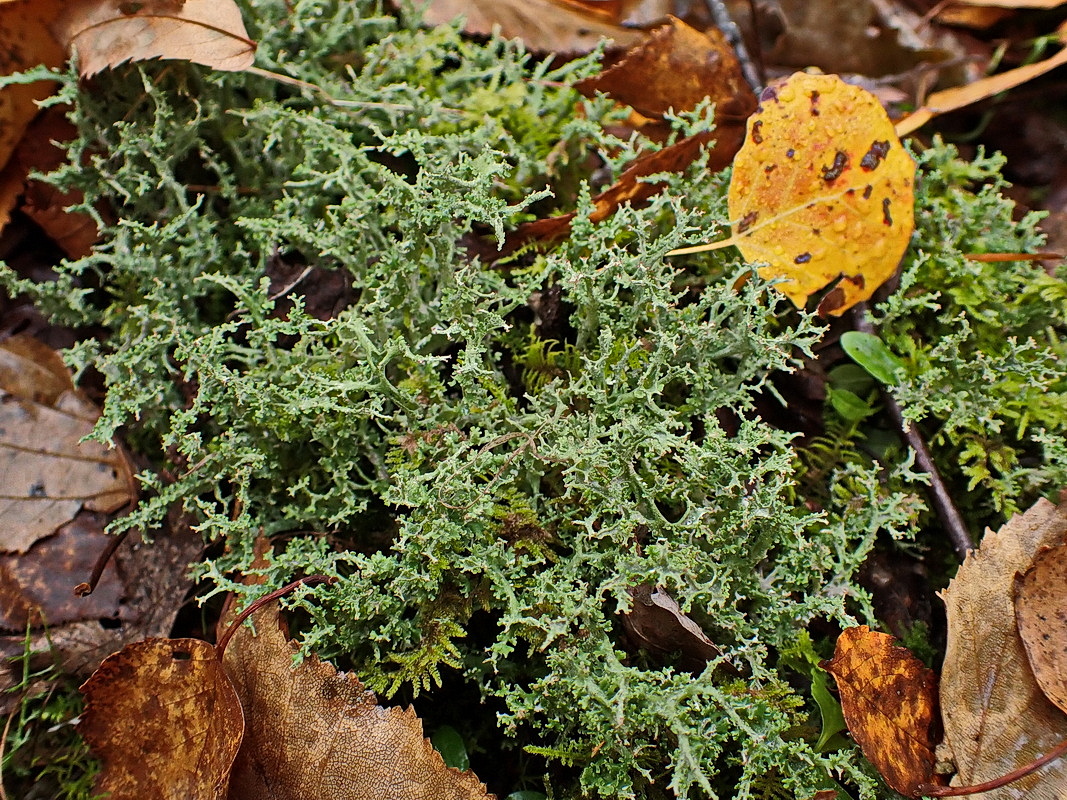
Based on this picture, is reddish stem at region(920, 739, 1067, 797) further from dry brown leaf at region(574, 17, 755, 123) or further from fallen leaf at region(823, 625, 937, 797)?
dry brown leaf at region(574, 17, 755, 123)

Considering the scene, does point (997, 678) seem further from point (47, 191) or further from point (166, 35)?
point (47, 191)

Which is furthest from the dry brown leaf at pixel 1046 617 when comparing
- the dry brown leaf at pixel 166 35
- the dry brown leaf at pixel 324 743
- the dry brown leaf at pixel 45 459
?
the dry brown leaf at pixel 166 35

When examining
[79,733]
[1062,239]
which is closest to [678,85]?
[1062,239]

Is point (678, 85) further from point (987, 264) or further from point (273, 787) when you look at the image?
point (273, 787)

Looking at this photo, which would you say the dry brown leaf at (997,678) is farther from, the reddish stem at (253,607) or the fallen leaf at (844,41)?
the fallen leaf at (844,41)

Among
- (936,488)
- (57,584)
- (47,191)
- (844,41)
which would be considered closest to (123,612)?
(57,584)

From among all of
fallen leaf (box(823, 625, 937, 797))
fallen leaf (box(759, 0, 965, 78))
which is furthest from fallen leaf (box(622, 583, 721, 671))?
fallen leaf (box(759, 0, 965, 78))
